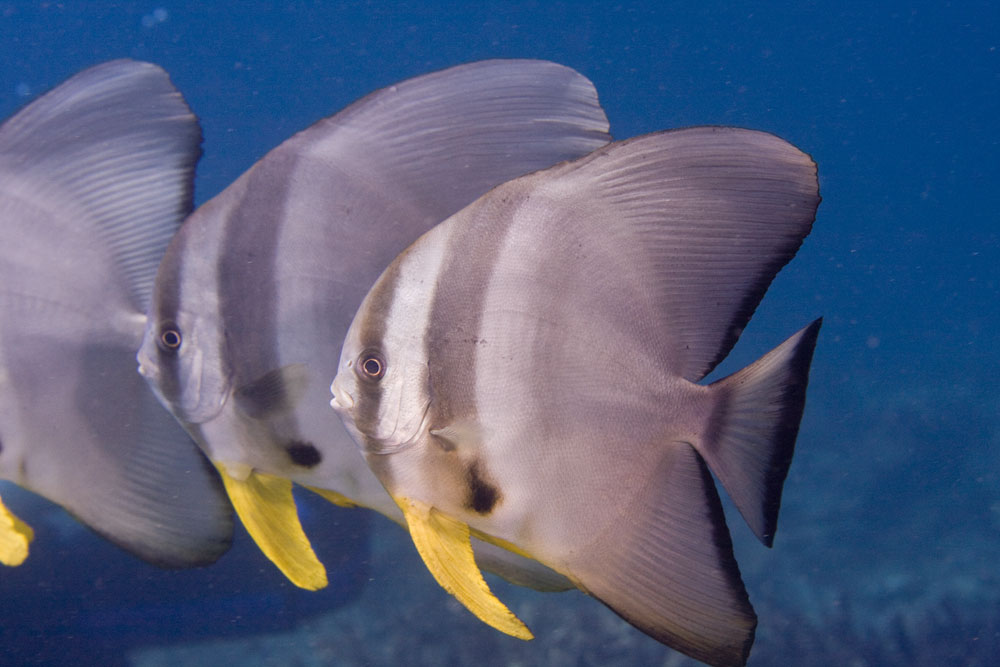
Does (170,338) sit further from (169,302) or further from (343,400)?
(343,400)

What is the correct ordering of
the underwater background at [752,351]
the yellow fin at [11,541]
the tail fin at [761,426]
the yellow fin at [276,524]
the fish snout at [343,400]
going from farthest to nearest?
the underwater background at [752,351]
the yellow fin at [276,524]
the yellow fin at [11,541]
the fish snout at [343,400]
the tail fin at [761,426]

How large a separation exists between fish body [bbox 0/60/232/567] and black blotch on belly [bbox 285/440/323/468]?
20.6 inches

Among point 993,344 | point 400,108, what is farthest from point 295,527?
point 993,344

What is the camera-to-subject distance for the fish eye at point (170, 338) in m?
1.59

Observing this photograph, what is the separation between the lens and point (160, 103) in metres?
1.86

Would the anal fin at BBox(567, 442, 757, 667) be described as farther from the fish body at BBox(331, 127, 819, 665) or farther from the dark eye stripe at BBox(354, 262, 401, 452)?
the dark eye stripe at BBox(354, 262, 401, 452)

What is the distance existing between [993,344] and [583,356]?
18454 millimetres

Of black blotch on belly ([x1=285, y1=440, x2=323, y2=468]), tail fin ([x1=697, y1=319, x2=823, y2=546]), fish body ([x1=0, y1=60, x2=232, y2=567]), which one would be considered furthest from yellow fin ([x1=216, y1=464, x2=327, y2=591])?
tail fin ([x1=697, y1=319, x2=823, y2=546])

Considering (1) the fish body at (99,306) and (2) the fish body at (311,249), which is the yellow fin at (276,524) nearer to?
(2) the fish body at (311,249)

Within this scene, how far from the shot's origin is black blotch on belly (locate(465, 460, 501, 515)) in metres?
1.18

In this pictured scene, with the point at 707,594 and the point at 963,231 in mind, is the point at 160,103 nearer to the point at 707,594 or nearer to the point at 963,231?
the point at 707,594

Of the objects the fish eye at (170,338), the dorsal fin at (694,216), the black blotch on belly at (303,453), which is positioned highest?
the dorsal fin at (694,216)

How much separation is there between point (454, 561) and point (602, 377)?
17.2 inches

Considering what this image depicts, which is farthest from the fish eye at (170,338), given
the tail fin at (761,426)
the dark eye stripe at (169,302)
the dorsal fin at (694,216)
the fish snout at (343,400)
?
the tail fin at (761,426)
